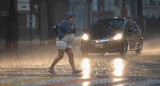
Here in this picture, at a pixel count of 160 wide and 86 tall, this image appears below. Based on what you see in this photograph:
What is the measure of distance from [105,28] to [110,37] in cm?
95

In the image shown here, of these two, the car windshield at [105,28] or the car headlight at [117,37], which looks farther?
the car windshield at [105,28]

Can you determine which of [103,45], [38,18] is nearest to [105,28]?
[103,45]

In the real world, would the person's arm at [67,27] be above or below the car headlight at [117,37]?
above

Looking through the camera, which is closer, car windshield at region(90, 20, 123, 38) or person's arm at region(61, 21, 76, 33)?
person's arm at region(61, 21, 76, 33)

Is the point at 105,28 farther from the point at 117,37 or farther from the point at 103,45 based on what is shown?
the point at 103,45

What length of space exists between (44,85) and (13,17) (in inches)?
604

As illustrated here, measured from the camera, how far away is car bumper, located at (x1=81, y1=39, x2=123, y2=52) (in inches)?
821

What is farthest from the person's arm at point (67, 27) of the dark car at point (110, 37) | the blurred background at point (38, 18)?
the blurred background at point (38, 18)

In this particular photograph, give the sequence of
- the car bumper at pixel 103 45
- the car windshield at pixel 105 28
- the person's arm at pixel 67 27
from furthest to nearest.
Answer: the car windshield at pixel 105 28
the car bumper at pixel 103 45
the person's arm at pixel 67 27

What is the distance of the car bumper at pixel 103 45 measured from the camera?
821 inches

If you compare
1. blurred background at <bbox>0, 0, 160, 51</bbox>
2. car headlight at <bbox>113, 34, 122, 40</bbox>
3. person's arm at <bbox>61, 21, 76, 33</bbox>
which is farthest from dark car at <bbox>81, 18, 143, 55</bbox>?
person's arm at <bbox>61, 21, 76, 33</bbox>

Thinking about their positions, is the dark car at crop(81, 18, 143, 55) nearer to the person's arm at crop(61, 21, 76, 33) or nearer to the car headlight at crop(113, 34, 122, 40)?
the car headlight at crop(113, 34, 122, 40)

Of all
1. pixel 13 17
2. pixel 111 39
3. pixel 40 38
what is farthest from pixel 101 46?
pixel 40 38

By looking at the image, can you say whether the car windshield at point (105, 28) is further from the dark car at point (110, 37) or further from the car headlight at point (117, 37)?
the car headlight at point (117, 37)
